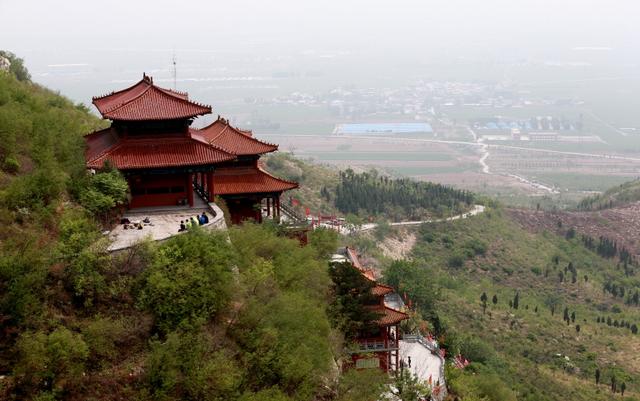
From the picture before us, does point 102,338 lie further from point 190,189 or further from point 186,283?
point 190,189

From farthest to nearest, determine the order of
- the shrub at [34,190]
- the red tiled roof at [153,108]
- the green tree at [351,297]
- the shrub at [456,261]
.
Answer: the shrub at [456,261] < the red tiled roof at [153,108] < the green tree at [351,297] < the shrub at [34,190]

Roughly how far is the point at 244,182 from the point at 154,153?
380 cm

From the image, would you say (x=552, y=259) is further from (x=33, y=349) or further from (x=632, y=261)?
(x=33, y=349)

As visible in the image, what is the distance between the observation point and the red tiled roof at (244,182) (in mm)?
27359

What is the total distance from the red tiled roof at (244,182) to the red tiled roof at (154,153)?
6.14 ft

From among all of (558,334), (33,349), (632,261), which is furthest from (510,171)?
(33,349)

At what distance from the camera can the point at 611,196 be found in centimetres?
9794

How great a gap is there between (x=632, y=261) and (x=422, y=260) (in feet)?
78.5

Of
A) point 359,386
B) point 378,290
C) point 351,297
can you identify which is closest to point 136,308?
point 359,386

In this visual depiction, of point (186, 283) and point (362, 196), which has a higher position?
point (186, 283)

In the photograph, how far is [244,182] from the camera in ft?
91.2

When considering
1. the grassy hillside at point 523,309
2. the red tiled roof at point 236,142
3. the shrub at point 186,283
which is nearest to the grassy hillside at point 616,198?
the grassy hillside at point 523,309

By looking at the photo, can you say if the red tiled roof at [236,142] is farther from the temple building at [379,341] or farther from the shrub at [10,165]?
the shrub at [10,165]

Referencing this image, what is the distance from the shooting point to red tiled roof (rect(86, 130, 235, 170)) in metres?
24.8
